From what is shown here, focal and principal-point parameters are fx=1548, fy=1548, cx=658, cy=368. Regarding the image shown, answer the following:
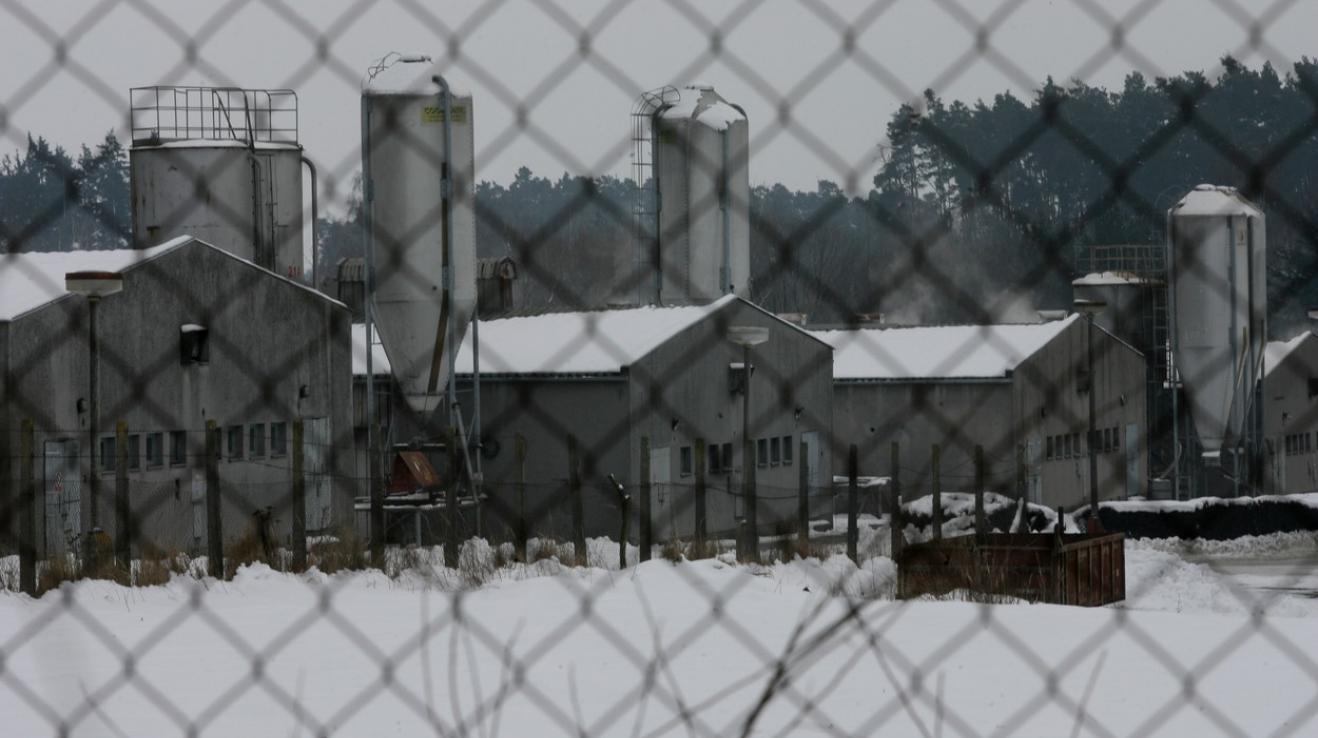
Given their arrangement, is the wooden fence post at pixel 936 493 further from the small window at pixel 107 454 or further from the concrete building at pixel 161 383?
the small window at pixel 107 454

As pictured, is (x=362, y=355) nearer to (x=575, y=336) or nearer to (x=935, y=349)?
(x=575, y=336)

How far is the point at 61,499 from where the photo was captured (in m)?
14.7

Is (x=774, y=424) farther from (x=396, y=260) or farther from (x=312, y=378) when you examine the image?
(x=396, y=260)

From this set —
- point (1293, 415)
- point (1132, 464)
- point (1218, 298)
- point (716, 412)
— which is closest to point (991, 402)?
point (1132, 464)

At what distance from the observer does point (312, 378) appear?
18078 millimetres

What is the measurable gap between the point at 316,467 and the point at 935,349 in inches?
396

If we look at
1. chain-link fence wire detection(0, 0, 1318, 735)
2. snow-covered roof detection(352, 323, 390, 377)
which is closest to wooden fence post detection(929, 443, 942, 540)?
chain-link fence wire detection(0, 0, 1318, 735)

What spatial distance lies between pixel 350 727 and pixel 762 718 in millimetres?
1385

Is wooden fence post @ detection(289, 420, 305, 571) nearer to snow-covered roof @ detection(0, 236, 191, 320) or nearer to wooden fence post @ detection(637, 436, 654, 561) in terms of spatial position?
wooden fence post @ detection(637, 436, 654, 561)

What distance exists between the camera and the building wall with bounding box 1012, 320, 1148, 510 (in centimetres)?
2253

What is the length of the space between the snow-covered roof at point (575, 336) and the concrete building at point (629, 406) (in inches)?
0.9

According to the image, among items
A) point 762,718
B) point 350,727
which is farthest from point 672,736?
point 350,727

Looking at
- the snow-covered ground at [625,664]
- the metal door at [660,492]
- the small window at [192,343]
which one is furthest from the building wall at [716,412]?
the snow-covered ground at [625,664]

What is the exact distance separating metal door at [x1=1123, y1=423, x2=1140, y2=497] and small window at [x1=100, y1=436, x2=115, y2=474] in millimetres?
16616
